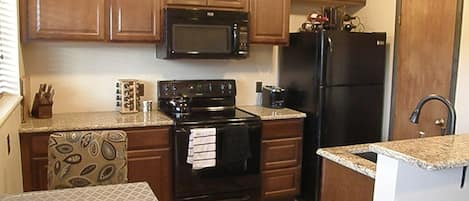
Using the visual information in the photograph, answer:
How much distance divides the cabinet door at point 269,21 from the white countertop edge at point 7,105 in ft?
5.96

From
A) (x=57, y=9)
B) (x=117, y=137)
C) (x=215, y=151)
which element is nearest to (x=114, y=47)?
(x=57, y=9)

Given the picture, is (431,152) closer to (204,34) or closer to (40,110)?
(204,34)

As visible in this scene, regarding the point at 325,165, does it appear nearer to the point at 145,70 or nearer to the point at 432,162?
the point at 432,162

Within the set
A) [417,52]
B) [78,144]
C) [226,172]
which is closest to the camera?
[78,144]

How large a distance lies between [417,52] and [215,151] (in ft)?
5.95

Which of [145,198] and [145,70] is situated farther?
[145,70]

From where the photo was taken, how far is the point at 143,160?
3006 millimetres

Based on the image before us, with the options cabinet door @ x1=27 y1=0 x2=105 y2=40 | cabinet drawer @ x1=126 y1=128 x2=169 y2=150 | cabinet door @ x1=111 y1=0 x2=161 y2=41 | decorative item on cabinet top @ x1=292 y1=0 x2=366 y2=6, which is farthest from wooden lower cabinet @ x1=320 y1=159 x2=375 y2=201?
decorative item on cabinet top @ x1=292 y1=0 x2=366 y2=6

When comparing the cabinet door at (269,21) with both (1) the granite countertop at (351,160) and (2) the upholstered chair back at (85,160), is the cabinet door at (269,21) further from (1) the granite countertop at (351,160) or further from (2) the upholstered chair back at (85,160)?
(2) the upholstered chair back at (85,160)

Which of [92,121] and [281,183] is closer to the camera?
[92,121]

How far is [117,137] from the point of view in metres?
1.95

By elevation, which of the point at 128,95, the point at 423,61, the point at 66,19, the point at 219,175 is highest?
the point at 66,19

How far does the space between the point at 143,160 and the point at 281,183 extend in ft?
3.92

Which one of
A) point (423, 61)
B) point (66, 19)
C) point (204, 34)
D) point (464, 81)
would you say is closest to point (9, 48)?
point (66, 19)
